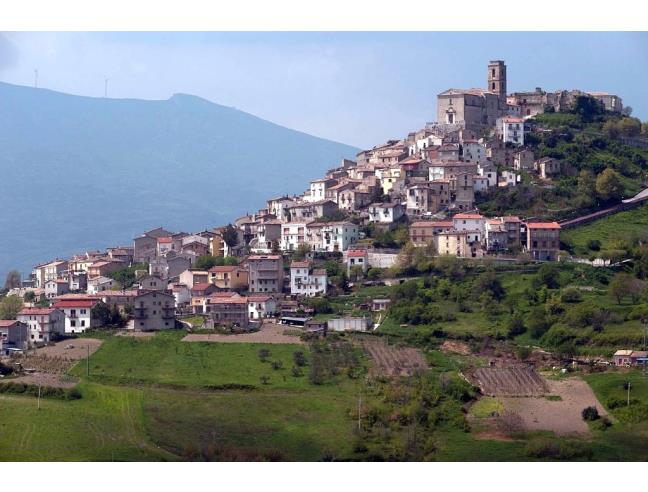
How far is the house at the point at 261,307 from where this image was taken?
4075cm

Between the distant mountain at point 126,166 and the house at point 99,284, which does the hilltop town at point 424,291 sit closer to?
the house at point 99,284

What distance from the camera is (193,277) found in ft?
146

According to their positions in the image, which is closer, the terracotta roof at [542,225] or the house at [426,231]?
the terracotta roof at [542,225]

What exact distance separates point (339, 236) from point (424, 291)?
19.5 feet

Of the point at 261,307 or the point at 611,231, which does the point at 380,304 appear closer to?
the point at 261,307

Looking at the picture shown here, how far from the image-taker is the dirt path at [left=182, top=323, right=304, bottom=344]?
37.7m

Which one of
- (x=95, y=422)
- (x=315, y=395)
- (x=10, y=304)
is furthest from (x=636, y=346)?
(x=10, y=304)

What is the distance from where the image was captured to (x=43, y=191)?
→ 102 m

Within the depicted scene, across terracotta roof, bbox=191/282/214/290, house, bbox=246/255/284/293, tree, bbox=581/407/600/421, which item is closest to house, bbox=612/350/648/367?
tree, bbox=581/407/600/421

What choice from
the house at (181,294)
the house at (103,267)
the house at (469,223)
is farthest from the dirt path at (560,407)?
the house at (103,267)

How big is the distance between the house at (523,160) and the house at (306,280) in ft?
34.9

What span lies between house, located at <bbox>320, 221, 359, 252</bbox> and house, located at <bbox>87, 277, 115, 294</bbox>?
20.8 feet

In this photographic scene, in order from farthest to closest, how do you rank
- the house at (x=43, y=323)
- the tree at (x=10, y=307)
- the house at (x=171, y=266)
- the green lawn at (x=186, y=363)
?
1. the house at (x=171, y=266)
2. the tree at (x=10, y=307)
3. the house at (x=43, y=323)
4. the green lawn at (x=186, y=363)

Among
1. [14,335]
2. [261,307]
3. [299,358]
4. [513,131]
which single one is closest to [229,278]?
[261,307]
